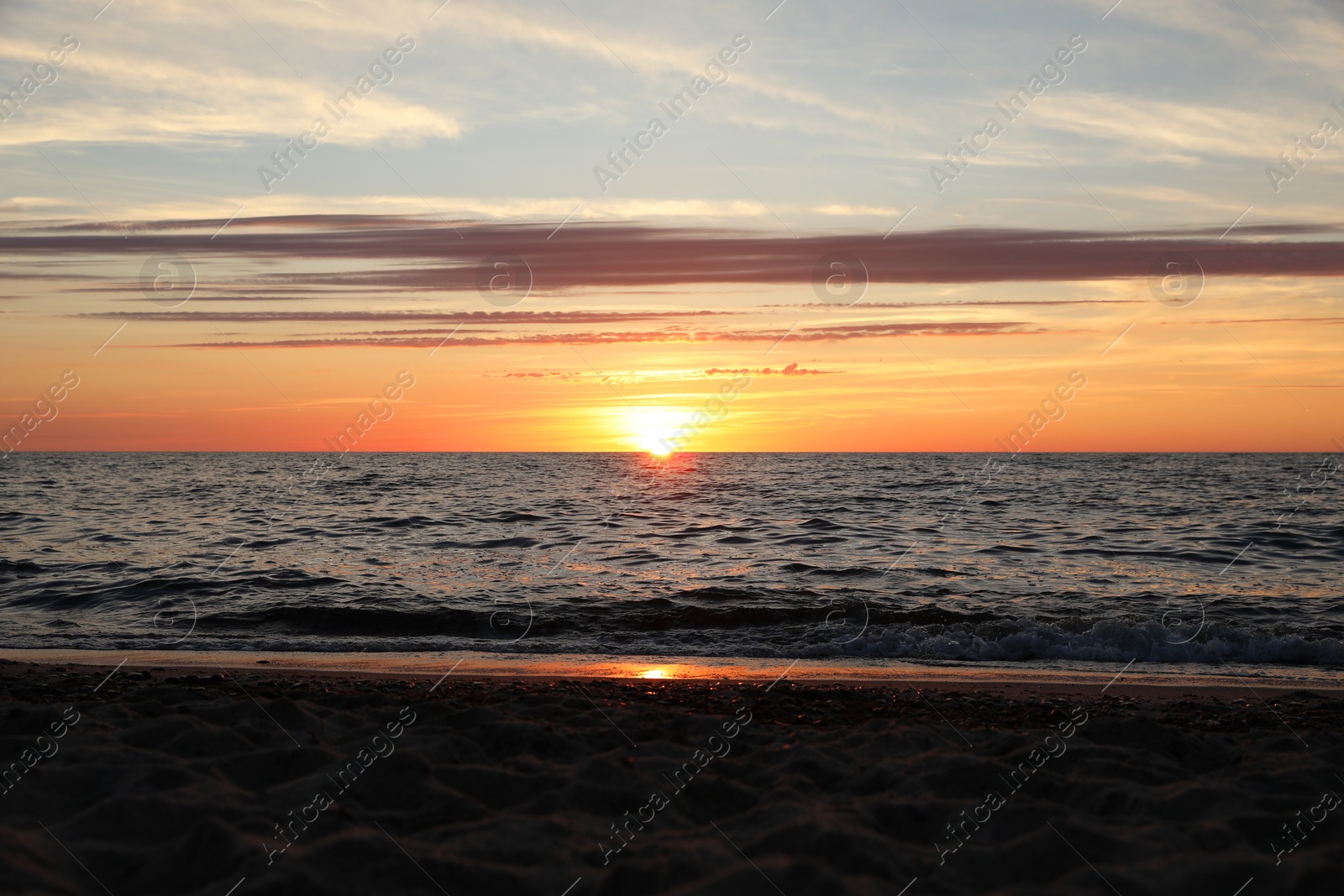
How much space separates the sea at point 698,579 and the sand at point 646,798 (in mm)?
4603

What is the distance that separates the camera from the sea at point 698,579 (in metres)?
12.4

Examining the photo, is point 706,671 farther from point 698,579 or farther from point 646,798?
point 698,579

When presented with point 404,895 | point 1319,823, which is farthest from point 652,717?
point 1319,823

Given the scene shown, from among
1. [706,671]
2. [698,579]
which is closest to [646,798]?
[706,671]

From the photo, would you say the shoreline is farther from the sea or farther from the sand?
the sand

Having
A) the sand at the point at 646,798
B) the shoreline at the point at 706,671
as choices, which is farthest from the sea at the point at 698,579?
the sand at the point at 646,798

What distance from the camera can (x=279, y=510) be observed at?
32.3m

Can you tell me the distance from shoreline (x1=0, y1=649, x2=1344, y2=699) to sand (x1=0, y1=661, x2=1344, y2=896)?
5.88ft

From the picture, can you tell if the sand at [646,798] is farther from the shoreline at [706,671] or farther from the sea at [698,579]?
the sea at [698,579]

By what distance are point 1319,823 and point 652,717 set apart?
4.81 m

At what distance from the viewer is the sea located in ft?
40.5

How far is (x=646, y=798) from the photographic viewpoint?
5359 millimetres

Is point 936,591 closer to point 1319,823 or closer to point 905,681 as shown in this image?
point 905,681

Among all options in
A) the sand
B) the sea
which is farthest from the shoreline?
the sand
